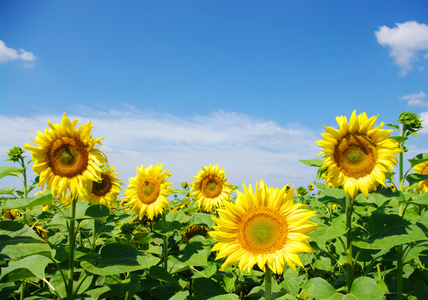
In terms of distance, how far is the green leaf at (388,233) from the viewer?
2367 millimetres

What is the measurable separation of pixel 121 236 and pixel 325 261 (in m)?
2.81

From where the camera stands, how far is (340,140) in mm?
2789

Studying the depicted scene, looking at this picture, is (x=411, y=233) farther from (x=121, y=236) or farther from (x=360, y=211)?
(x=121, y=236)

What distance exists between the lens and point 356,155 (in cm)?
275

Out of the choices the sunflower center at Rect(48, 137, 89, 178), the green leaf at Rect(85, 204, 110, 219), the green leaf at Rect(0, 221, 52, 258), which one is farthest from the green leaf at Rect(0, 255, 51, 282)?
the sunflower center at Rect(48, 137, 89, 178)

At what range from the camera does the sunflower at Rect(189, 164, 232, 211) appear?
5480 millimetres

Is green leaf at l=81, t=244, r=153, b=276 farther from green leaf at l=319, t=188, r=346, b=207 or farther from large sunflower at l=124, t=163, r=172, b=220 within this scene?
green leaf at l=319, t=188, r=346, b=207

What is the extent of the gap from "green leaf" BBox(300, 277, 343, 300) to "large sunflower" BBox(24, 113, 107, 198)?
7.11ft

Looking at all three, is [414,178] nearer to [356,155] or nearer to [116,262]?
[356,155]

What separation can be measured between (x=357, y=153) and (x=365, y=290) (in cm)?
115

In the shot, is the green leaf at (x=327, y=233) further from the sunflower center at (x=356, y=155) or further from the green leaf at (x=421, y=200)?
the green leaf at (x=421, y=200)

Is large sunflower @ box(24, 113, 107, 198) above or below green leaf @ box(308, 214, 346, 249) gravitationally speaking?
above

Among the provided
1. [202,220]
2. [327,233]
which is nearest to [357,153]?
[327,233]

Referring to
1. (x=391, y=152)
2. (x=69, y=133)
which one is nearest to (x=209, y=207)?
(x=69, y=133)
